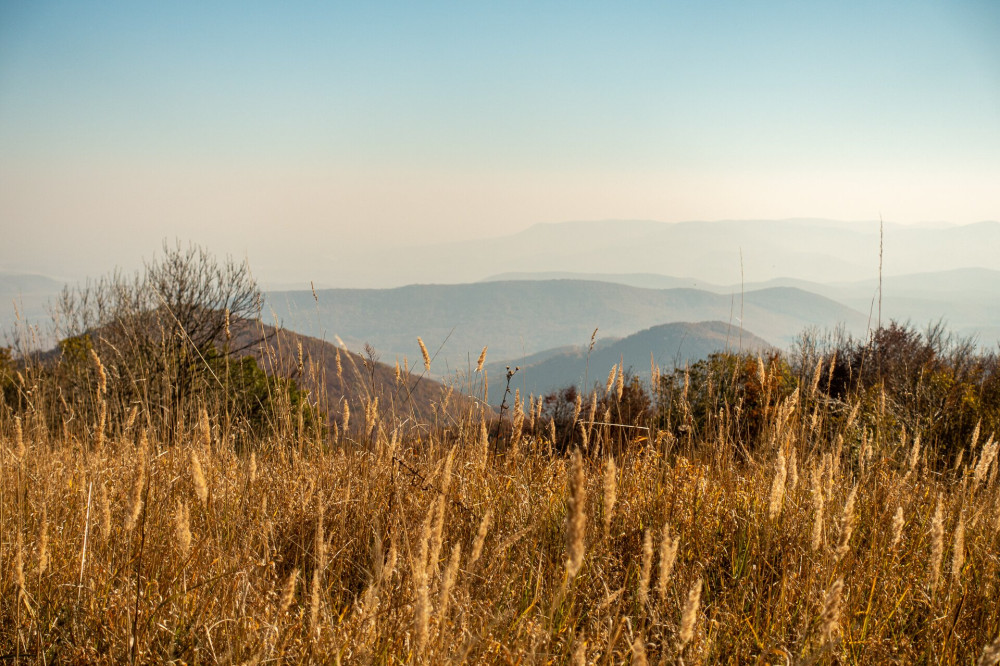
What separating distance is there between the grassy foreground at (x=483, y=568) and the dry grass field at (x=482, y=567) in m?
0.01

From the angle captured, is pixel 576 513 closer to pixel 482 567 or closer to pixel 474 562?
pixel 474 562

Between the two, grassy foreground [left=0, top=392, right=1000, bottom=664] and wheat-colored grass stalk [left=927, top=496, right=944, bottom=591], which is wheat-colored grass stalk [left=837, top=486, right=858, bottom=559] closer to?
grassy foreground [left=0, top=392, right=1000, bottom=664]

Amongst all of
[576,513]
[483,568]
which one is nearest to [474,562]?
[483,568]

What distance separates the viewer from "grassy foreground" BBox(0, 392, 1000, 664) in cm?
150

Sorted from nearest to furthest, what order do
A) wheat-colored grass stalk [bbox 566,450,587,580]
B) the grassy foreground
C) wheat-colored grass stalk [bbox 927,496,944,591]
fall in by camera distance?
wheat-colored grass stalk [bbox 566,450,587,580] < wheat-colored grass stalk [bbox 927,496,944,591] < the grassy foreground

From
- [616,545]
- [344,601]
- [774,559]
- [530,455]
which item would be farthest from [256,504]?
[774,559]

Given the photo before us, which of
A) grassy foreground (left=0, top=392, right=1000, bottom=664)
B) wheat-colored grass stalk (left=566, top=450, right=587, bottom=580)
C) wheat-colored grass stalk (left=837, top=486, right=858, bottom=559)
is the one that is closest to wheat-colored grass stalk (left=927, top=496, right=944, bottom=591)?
grassy foreground (left=0, top=392, right=1000, bottom=664)

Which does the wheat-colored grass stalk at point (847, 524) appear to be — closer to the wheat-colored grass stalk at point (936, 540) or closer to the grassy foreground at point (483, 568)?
the grassy foreground at point (483, 568)

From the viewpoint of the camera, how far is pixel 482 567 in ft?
7.30

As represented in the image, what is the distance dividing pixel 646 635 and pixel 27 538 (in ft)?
7.32

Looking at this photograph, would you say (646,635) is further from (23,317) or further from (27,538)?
(23,317)

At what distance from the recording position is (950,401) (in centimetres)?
809

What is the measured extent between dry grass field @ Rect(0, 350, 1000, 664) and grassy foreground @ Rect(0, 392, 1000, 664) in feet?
0.04

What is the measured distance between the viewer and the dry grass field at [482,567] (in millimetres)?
1497
